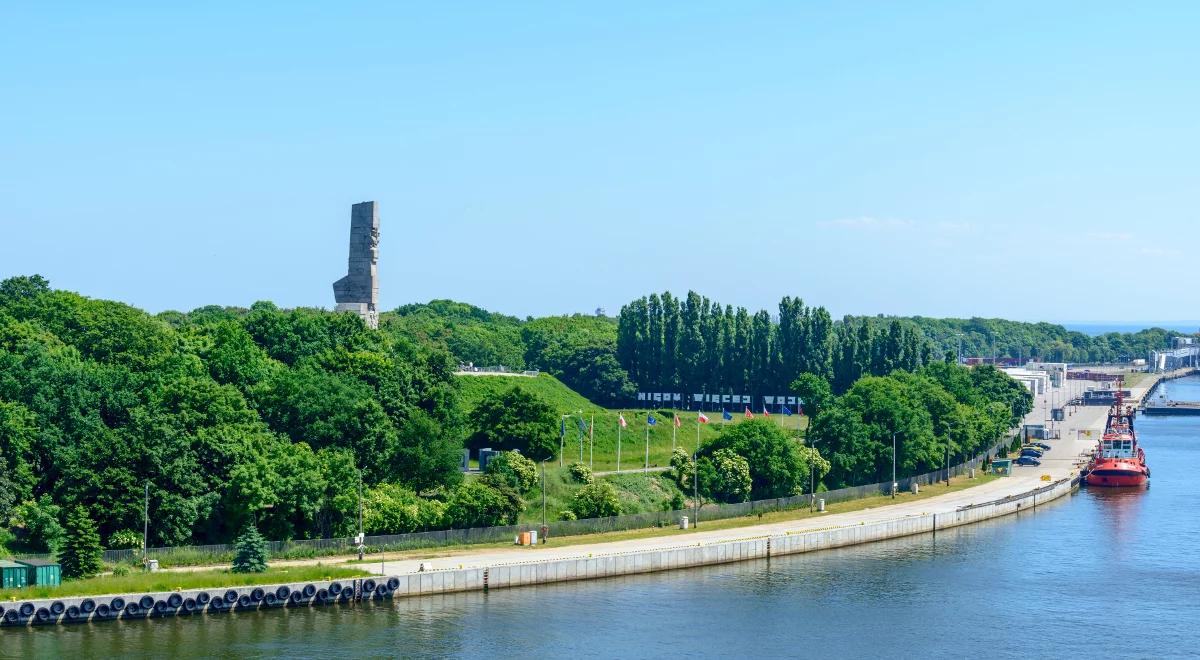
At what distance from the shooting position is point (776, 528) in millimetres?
93750

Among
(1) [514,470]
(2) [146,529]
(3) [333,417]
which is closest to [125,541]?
(2) [146,529]

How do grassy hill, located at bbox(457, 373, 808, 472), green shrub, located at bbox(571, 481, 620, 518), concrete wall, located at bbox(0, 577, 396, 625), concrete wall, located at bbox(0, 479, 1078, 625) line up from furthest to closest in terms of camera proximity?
grassy hill, located at bbox(457, 373, 808, 472) → green shrub, located at bbox(571, 481, 620, 518) → concrete wall, located at bbox(0, 479, 1078, 625) → concrete wall, located at bbox(0, 577, 396, 625)

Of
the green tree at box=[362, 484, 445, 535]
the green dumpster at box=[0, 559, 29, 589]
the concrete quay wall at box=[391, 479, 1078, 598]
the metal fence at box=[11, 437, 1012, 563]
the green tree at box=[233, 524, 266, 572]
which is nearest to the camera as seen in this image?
the green dumpster at box=[0, 559, 29, 589]

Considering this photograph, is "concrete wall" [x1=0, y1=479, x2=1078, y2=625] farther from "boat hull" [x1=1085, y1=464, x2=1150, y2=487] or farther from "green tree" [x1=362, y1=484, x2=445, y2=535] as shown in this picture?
"boat hull" [x1=1085, y1=464, x2=1150, y2=487]

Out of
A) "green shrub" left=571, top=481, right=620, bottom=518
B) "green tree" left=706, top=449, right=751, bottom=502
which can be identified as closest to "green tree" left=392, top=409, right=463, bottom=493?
"green shrub" left=571, top=481, right=620, bottom=518

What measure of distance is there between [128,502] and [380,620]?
16.6 metres

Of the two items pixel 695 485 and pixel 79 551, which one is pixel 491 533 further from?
pixel 79 551

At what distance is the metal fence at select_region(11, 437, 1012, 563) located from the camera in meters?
73.4

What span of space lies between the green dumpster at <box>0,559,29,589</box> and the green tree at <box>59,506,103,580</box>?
8.10ft

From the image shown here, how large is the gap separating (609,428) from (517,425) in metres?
18.8

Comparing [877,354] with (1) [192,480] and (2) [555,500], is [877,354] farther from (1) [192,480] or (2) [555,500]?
(1) [192,480]

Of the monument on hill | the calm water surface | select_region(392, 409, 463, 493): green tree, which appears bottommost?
the calm water surface

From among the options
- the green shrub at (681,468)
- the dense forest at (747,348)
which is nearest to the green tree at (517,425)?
the green shrub at (681,468)

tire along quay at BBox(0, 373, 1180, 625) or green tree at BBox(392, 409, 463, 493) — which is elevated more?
green tree at BBox(392, 409, 463, 493)
